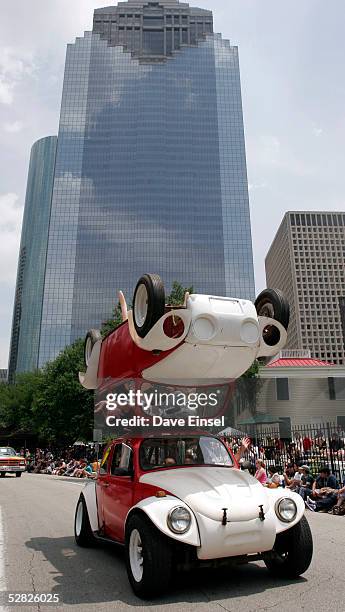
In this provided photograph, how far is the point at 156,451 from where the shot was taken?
221 inches

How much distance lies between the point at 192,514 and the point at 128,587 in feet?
3.78

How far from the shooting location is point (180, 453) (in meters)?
5.63

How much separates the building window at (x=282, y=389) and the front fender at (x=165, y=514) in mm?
40480

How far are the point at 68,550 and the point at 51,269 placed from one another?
98.5 meters

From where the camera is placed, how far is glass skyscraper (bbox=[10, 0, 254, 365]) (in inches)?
3984

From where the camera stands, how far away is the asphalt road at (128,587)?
4.17 metres

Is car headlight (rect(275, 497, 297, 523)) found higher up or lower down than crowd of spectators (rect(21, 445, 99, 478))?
higher up

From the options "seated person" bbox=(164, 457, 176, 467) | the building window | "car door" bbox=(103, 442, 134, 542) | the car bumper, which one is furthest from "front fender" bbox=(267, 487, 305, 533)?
the building window

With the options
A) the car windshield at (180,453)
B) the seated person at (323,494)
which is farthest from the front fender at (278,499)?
the seated person at (323,494)

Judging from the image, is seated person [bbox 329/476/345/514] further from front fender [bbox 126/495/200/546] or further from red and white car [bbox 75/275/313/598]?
front fender [bbox 126/495/200/546]

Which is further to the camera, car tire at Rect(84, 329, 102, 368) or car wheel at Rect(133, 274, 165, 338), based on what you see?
car tire at Rect(84, 329, 102, 368)

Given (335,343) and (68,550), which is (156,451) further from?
(335,343)

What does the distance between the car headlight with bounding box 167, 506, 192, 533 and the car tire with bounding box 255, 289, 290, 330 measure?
265 cm

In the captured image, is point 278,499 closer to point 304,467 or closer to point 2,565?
point 2,565
